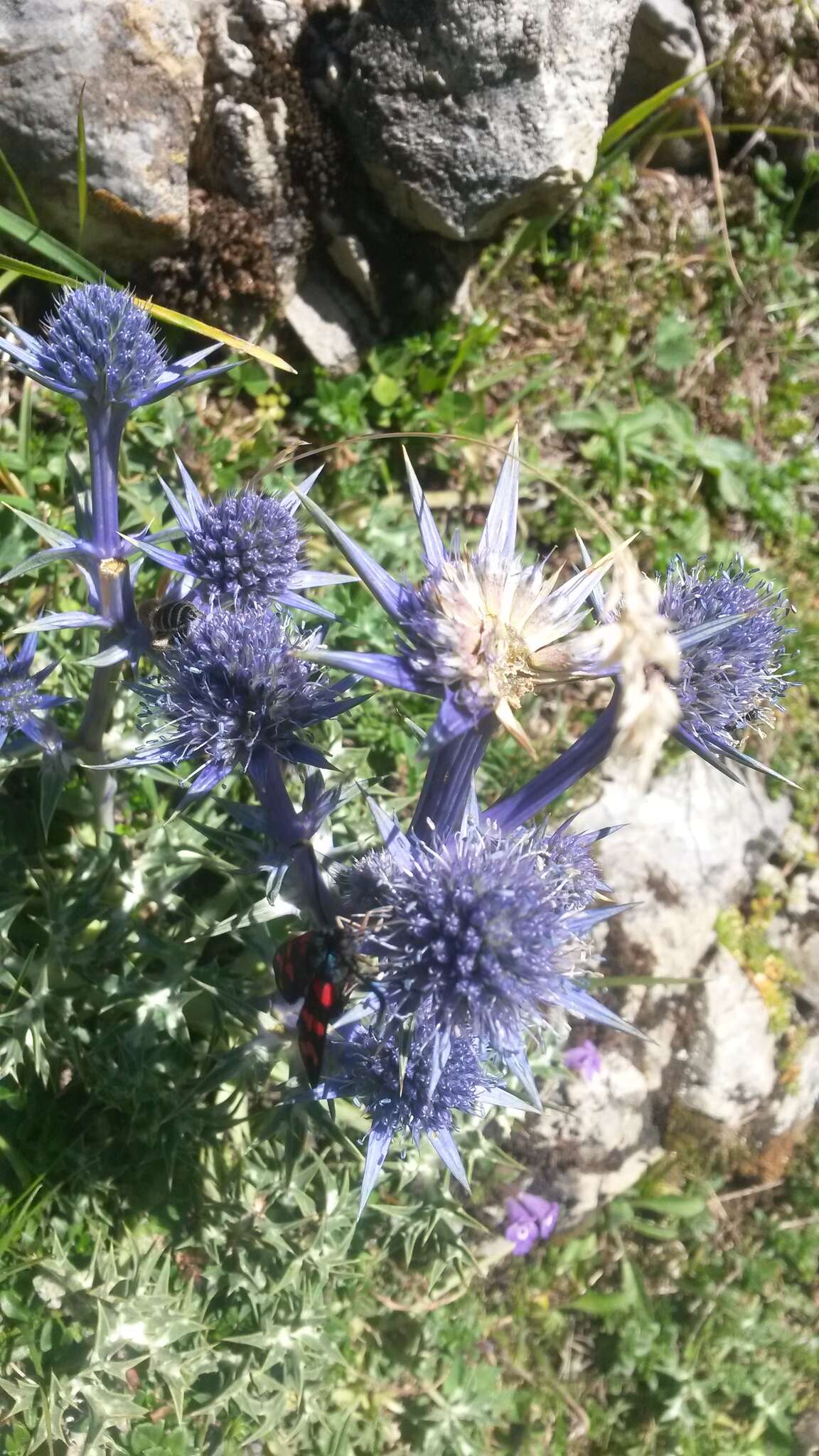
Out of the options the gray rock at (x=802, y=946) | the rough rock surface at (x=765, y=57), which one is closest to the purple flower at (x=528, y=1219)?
the gray rock at (x=802, y=946)

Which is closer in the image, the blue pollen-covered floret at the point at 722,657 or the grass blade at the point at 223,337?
the blue pollen-covered floret at the point at 722,657

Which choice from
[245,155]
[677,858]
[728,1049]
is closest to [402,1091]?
[677,858]

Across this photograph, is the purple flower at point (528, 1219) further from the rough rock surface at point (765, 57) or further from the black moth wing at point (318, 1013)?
the rough rock surface at point (765, 57)

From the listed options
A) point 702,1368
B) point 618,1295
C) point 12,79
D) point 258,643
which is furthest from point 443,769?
point 702,1368

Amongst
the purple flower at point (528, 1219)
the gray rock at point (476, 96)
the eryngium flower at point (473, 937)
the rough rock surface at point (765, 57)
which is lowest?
the purple flower at point (528, 1219)

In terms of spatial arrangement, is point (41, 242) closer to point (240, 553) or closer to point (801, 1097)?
point (240, 553)

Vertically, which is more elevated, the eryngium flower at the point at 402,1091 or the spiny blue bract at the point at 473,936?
the spiny blue bract at the point at 473,936

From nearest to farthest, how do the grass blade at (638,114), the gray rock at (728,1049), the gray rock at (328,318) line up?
the gray rock at (328,318), the grass blade at (638,114), the gray rock at (728,1049)
